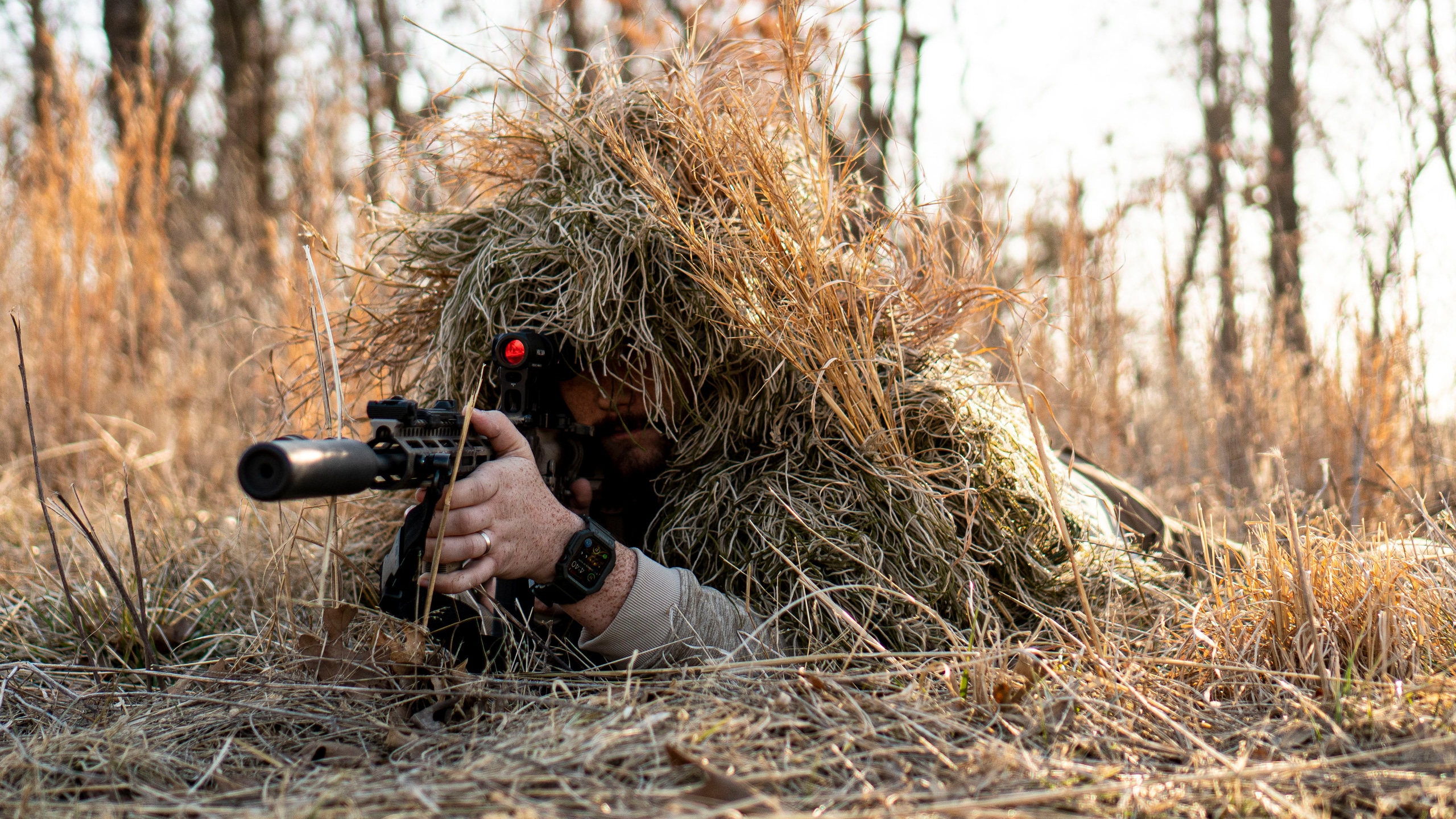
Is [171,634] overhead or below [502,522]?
below

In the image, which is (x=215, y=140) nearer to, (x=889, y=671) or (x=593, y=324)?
(x=593, y=324)

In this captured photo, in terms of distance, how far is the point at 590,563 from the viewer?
1507mm

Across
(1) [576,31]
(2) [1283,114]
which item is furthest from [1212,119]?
(1) [576,31]

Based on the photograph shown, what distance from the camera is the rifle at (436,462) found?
1.00 metres

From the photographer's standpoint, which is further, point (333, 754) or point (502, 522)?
point (502, 522)

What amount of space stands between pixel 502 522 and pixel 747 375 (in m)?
0.65

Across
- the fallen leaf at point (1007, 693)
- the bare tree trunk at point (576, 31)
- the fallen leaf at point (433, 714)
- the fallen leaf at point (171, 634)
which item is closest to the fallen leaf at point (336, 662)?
the fallen leaf at point (433, 714)

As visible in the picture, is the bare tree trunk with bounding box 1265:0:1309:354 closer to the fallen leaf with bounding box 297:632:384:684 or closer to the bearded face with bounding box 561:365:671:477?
the bearded face with bounding box 561:365:671:477

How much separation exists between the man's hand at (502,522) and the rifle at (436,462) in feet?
0.09

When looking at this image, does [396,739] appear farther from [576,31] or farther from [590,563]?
[576,31]

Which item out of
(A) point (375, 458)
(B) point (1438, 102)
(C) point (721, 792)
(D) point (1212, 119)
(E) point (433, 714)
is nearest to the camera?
(C) point (721, 792)

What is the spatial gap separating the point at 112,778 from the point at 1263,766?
1442mm

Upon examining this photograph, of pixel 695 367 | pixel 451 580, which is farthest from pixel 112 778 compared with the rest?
pixel 695 367

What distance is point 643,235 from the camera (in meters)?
1.73
